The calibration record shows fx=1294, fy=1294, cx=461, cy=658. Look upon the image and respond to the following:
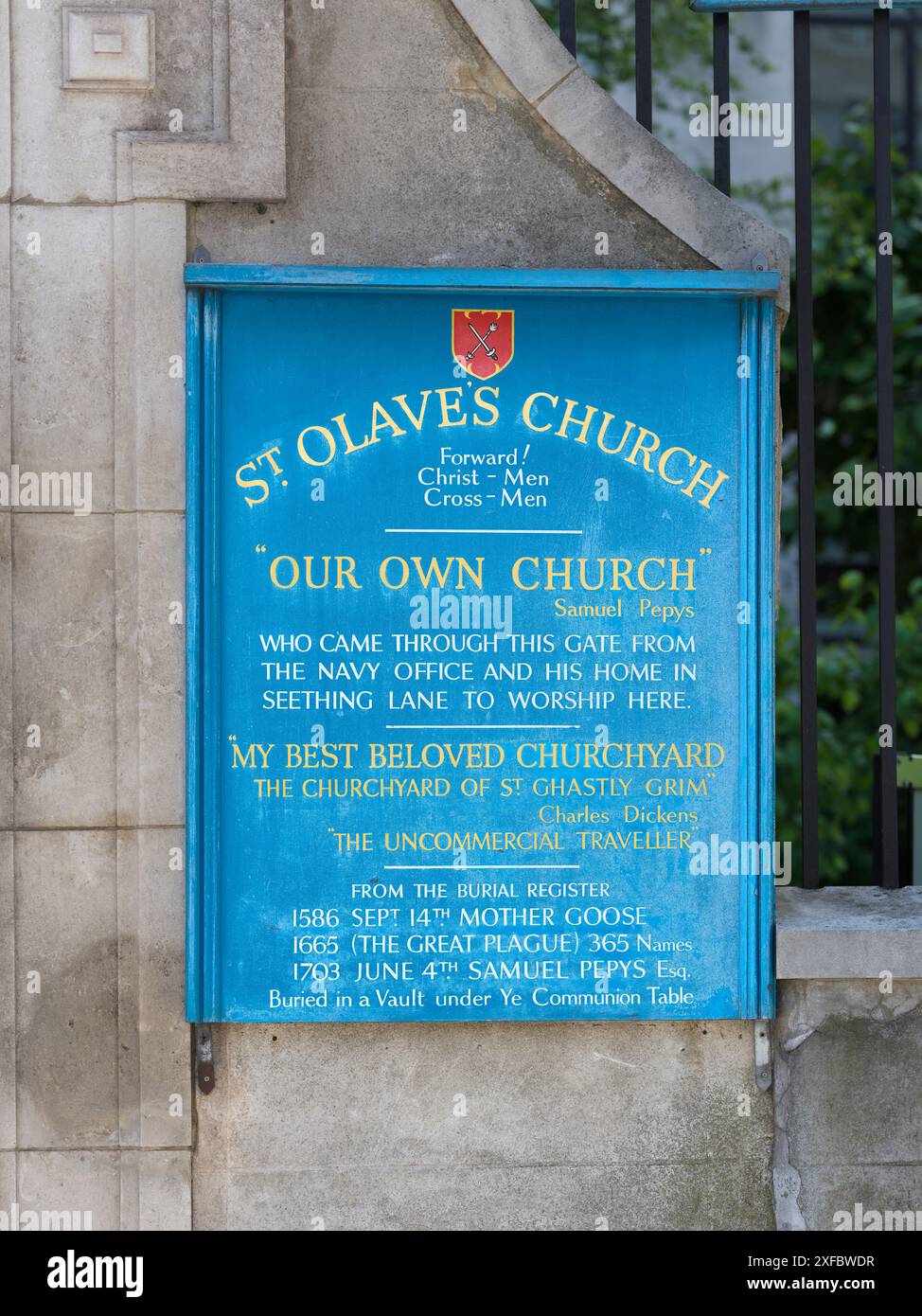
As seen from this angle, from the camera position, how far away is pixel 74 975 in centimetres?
382

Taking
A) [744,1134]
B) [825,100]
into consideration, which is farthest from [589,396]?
[825,100]

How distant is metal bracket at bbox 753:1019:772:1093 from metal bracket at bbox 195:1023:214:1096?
1.62 metres

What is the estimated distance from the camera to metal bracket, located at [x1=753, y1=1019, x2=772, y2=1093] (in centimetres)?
387

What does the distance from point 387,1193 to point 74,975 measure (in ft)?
3.72

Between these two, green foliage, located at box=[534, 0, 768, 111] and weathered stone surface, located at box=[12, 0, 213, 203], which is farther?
green foliage, located at box=[534, 0, 768, 111]

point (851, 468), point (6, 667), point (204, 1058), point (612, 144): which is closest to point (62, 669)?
point (6, 667)

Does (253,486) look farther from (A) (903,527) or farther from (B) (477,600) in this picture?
(A) (903,527)

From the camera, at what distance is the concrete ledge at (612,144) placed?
149 inches

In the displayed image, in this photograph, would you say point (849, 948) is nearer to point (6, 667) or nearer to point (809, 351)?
point (809, 351)
